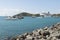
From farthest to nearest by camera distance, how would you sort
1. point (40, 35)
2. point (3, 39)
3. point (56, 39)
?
point (3, 39) → point (40, 35) → point (56, 39)

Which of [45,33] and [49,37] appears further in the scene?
[45,33]

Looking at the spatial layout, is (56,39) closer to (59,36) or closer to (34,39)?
(59,36)

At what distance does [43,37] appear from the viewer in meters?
24.5

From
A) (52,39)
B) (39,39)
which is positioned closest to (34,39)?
(39,39)

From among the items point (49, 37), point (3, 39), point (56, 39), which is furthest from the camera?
point (3, 39)

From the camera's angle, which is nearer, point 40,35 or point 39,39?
point 39,39

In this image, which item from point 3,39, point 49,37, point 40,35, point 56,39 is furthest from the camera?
point 3,39

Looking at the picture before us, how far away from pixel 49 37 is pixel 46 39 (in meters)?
0.36

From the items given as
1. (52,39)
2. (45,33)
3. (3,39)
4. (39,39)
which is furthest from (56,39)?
(3,39)

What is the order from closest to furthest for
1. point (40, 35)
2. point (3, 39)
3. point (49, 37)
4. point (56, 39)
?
point (56, 39)
point (49, 37)
point (40, 35)
point (3, 39)

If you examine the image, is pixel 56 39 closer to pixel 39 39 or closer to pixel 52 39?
pixel 52 39

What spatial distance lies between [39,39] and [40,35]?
184 centimetres

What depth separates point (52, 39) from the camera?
73.4ft

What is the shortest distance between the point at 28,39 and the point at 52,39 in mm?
2864
